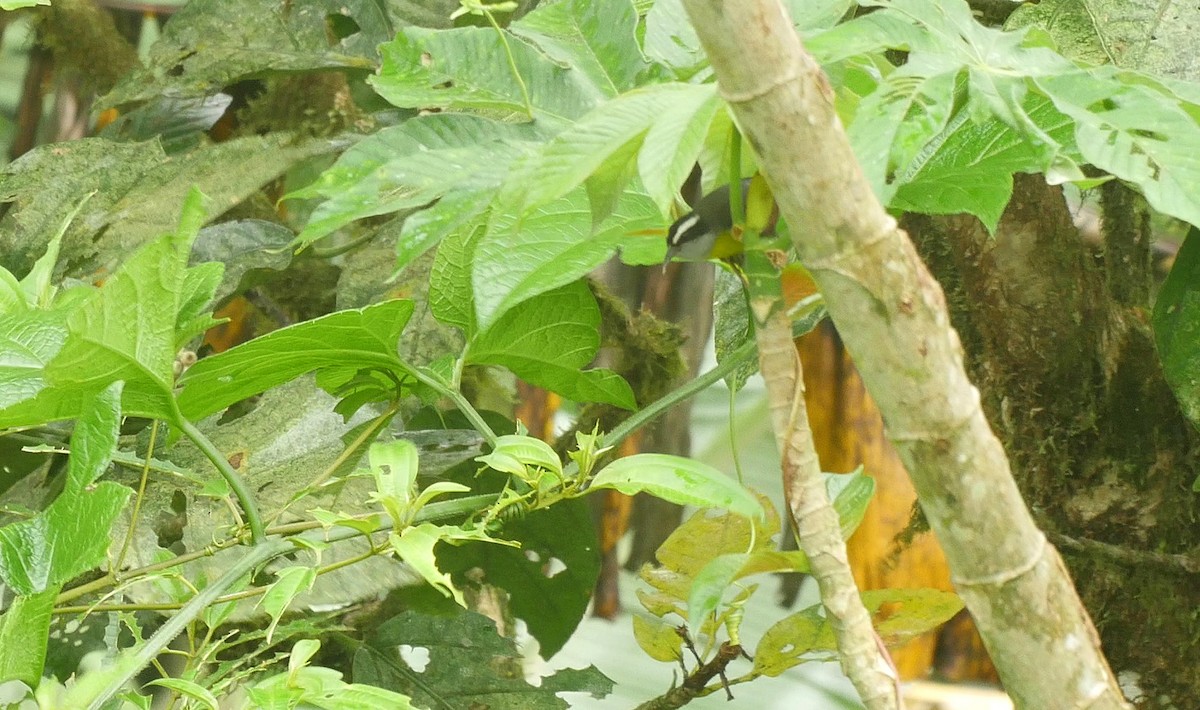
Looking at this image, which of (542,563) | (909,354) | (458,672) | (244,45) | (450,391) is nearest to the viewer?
(909,354)

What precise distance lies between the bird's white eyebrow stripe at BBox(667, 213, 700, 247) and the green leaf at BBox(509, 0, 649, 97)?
15 centimetres

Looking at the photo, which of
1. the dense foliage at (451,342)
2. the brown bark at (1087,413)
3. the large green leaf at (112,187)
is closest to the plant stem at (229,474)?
the dense foliage at (451,342)

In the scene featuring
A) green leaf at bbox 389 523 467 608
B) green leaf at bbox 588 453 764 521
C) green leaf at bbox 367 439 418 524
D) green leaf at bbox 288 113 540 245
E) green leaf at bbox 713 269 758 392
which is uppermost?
green leaf at bbox 288 113 540 245

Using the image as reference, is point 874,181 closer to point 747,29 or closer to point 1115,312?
point 747,29

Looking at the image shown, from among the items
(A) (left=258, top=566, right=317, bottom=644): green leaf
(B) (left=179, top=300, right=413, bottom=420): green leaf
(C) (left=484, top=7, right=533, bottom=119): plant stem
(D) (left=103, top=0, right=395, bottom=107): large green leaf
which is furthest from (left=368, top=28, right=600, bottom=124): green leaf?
(D) (left=103, top=0, right=395, bottom=107): large green leaf

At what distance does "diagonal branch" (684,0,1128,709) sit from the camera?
284 mm

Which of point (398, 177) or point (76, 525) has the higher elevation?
point (398, 177)

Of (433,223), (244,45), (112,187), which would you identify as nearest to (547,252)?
(433,223)

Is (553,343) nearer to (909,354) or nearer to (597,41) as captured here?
(597,41)

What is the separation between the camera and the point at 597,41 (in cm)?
52

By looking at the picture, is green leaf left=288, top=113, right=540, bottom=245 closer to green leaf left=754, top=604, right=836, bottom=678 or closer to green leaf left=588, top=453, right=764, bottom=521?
green leaf left=588, top=453, right=764, bottom=521

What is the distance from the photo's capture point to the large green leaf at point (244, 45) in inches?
36.4

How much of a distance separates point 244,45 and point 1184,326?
84 cm

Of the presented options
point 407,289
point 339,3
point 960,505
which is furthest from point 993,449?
point 339,3
